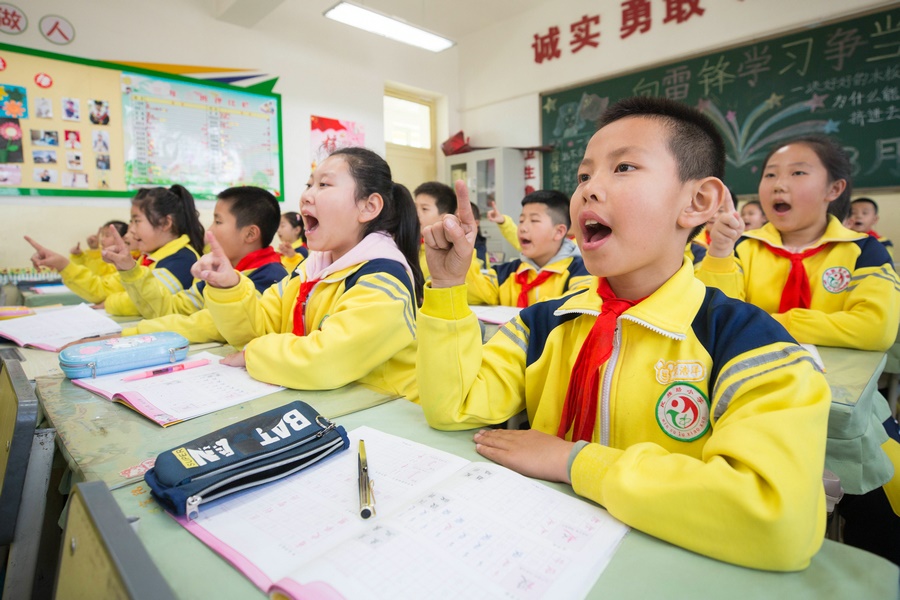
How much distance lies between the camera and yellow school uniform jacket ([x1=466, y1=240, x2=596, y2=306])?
2602mm

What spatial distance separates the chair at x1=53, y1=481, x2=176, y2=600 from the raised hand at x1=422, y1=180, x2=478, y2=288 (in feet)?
1.82

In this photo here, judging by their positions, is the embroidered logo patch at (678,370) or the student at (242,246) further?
the student at (242,246)

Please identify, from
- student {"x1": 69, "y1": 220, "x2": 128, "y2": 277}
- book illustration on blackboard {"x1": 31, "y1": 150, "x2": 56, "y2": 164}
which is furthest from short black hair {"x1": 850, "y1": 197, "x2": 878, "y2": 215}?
book illustration on blackboard {"x1": 31, "y1": 150, "x2": 56, "y2": 164}

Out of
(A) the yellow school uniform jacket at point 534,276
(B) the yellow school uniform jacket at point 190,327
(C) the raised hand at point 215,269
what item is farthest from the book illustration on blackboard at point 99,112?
(C) the raised hand at point 215,269

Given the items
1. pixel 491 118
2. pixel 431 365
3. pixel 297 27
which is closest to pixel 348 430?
pixel 431 365

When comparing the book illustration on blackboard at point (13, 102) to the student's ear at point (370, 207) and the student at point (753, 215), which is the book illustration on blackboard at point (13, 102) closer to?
the student's ear at point (370, 207)

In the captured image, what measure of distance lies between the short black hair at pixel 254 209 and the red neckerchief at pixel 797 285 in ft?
6.87

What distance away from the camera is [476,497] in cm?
64

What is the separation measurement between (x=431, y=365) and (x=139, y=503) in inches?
18.4

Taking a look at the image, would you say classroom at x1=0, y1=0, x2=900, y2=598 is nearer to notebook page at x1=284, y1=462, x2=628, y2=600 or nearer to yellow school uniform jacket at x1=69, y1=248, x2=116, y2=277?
notebook page at x1=284, y1=462, x2=628, y2=600

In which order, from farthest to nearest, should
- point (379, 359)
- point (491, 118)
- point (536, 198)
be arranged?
point (491, 118)
point (536, 198)
point (379, 359)

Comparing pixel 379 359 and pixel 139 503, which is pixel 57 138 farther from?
pixel 139 503

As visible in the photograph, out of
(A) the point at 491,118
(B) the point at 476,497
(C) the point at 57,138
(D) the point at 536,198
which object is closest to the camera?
(B) the point at 476,497

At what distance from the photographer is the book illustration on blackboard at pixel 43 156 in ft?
12.3
